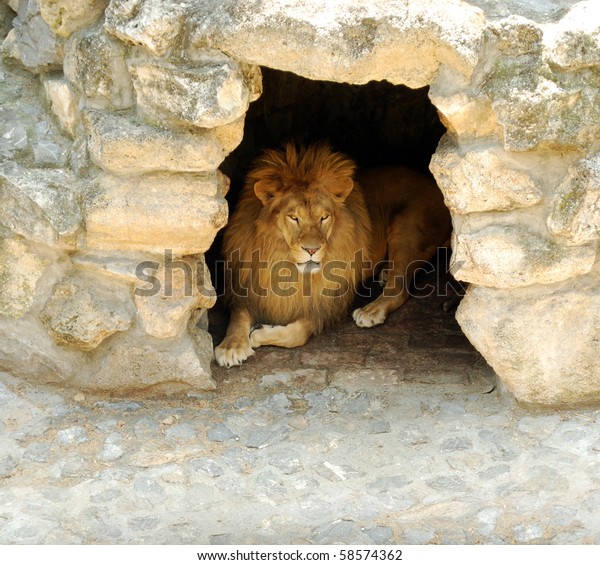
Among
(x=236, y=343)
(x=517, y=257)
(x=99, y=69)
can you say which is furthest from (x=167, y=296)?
(x=517, y=257)

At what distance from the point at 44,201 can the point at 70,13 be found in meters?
0.81

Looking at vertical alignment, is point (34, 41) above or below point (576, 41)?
below

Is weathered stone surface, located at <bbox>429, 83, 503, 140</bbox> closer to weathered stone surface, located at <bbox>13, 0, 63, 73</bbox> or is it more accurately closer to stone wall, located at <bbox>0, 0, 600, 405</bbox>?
stone wall, located at <bbox>0, 0, 600, 405</bbox>

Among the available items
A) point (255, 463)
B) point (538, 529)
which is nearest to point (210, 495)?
point (255, 463)

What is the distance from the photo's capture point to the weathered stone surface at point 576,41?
3766 millimetres

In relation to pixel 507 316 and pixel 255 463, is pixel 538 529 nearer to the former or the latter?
pixel 507 316

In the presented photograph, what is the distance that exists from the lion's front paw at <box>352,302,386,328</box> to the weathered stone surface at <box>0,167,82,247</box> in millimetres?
2061

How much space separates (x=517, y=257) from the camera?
163 inches

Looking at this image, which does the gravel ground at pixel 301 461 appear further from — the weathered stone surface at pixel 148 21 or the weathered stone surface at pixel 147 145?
the weathered stone surface at pixel 148 21

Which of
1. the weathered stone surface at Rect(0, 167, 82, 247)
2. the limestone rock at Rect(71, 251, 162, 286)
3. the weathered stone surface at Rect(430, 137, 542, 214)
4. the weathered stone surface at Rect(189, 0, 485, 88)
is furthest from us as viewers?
the limestone rock at Rect(71, 251, 162, 286)

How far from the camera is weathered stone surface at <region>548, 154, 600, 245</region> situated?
3938mm

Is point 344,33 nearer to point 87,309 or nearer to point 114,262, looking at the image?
point 114,262

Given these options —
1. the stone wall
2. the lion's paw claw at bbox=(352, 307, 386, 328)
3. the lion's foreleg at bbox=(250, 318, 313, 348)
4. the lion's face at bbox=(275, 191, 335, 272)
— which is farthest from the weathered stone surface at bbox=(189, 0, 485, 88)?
the lion's paw claw at bbox=(352, 307, 386, 328)

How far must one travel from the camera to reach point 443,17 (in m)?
3.76
